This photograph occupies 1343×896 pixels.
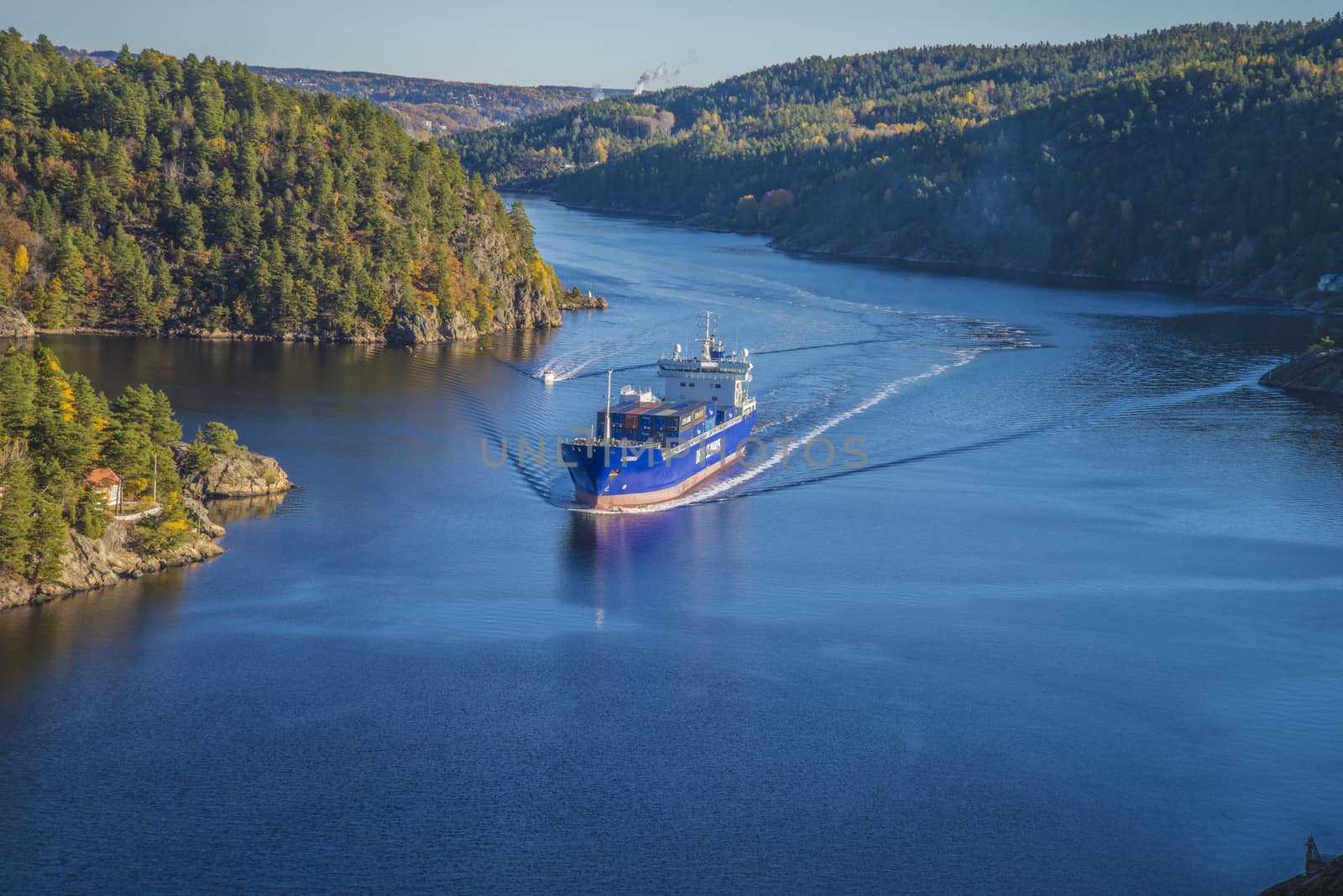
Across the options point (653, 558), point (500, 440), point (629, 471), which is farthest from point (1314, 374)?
point (653, 558)

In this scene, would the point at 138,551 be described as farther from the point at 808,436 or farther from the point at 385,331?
the point at 385,331

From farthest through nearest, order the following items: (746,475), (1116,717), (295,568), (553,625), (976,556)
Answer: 1. (746,475)
2. (976,556)
3. (295,568)
4. (553,625)
5. (1116,717)

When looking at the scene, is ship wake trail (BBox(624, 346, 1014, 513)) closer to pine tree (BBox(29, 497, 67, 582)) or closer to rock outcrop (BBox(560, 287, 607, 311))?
pine tree (BBox(29, 497, 67, 582))

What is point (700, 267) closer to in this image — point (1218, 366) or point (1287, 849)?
point (1218, 366)

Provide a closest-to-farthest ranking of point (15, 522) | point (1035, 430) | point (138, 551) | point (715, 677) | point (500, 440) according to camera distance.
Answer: point (715, 677)
point (15, 522)
point (138, 551)
point (500, 440)
point (1035, 430)

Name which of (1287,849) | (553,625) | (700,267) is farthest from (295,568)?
(700,267)
